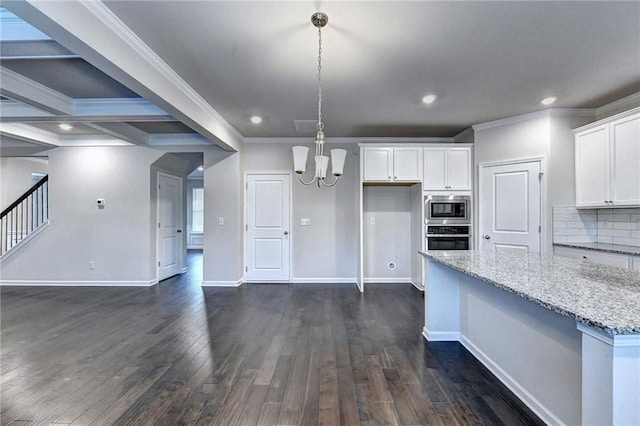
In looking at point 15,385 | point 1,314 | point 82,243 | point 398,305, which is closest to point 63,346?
point 15,385

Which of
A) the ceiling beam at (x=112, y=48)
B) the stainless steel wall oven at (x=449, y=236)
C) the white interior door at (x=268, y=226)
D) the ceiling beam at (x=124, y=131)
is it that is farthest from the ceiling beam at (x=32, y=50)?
the stainless steel wall oven at (x=449, y=236)

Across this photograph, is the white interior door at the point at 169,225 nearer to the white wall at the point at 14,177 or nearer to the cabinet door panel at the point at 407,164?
the white wall at the point at 14,177

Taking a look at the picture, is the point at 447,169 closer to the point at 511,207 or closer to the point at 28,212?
the point at 511,207

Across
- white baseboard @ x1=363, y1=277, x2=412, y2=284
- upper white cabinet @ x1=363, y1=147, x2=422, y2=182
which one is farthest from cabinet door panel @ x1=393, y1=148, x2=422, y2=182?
white baseboard @ x1=363, y1=277, x2=412, y2=284

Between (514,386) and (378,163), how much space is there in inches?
129

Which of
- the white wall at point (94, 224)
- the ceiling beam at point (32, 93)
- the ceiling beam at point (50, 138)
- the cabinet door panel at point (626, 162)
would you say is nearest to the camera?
the ceiling beam at point (32, 93)

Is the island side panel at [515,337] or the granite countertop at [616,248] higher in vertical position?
the granite countertop at [616,248]

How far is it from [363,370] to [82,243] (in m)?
5.38

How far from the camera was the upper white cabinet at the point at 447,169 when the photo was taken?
4.56 meters

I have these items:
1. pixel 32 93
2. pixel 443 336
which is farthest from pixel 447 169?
pixel 32 93

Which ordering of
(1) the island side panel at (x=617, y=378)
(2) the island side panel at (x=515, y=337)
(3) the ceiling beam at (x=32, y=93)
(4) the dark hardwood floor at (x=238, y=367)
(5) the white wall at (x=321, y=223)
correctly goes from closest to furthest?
(1) the island side panel at (x=617, y=378) → (2) the island side panel at (x=515, y=337) → (4) the dark hardwood floor at (x=238, y=367) → (3) the ceiling beam at (x=32, y=93) → (5) the white wall at (x=321, y=223)

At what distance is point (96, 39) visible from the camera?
1.91 meters

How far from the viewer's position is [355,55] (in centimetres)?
251

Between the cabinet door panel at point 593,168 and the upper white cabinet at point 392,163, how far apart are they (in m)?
1.95
